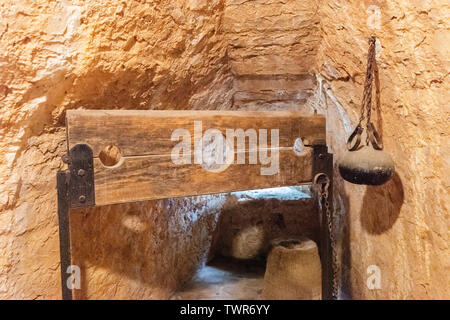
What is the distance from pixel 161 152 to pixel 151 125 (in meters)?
0.15

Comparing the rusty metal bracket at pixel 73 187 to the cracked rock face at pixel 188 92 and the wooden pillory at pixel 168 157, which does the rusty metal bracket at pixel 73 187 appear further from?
the cracked rock face at pixel 188 92

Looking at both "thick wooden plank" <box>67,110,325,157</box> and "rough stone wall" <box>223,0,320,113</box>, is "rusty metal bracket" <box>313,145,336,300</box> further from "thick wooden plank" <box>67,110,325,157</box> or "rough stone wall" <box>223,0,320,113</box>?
"rough stone wall" <box>223,0,320,113</box>

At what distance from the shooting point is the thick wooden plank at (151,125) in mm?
1584

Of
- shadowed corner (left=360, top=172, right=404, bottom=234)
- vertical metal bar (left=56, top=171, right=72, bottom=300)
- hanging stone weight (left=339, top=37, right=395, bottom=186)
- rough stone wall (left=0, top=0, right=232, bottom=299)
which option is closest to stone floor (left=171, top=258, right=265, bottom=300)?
rough stone wall (left=0, top=0, right=232, bottom=299)

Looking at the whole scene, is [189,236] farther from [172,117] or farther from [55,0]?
[55,0]

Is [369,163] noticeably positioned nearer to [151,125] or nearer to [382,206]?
[382,206]

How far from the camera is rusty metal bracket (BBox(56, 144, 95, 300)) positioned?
5.13ft

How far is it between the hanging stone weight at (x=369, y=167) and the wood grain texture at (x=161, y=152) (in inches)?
13.6

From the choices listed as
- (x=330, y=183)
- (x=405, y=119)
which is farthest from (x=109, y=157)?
(x=405, y=119)

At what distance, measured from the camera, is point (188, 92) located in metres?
2.63

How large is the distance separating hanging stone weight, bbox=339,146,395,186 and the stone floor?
6.90 ft

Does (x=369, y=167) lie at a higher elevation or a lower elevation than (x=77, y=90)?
lower

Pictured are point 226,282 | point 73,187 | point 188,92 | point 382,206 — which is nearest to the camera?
point 73,187

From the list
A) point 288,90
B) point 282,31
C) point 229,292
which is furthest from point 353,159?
point 229,292
